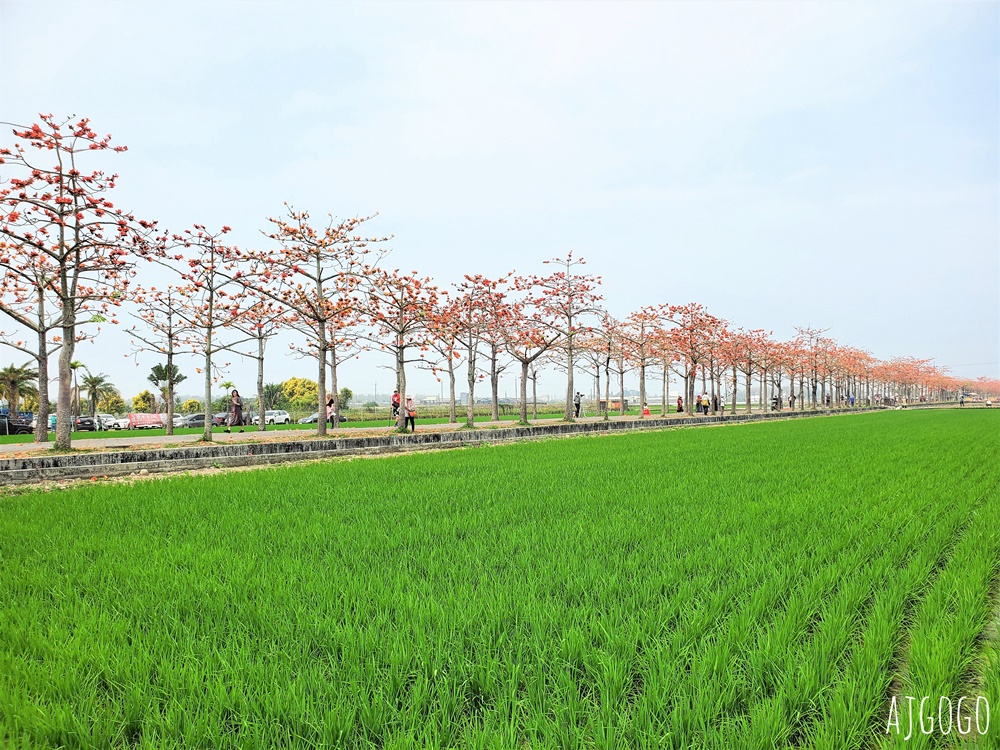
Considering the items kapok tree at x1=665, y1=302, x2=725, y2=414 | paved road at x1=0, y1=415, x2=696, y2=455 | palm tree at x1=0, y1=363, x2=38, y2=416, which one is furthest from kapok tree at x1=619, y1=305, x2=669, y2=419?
palm tree at x1=0, y1=363, x2=38, y2=416

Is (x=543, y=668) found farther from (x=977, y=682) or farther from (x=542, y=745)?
(x=977, y=682)

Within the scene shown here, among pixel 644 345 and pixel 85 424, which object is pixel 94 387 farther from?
pixel 644 345

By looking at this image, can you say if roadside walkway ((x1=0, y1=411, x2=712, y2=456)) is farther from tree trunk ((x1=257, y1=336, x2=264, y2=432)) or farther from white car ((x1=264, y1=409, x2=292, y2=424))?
white car ((x1=264, y1=409, x2=292, y2=424))

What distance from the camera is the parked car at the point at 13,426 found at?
109 feet

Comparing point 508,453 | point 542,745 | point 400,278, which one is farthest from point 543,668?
point 400,278

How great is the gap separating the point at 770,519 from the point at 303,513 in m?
5.46

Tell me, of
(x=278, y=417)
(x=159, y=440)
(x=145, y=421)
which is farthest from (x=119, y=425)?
(x=159, y=440)

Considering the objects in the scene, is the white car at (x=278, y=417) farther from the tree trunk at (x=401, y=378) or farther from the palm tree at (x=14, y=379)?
the tree trunk at (x=401, y=378)

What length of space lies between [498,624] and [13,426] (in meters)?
43.4

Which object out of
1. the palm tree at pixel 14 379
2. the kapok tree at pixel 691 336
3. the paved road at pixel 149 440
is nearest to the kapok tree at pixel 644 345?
the kapok tree at pixel 691 336

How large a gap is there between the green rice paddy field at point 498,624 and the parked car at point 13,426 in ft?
118

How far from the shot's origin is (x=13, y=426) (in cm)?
3388

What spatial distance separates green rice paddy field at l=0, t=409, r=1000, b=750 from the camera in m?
2.30

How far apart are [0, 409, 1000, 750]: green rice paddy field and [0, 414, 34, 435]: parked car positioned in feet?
118
